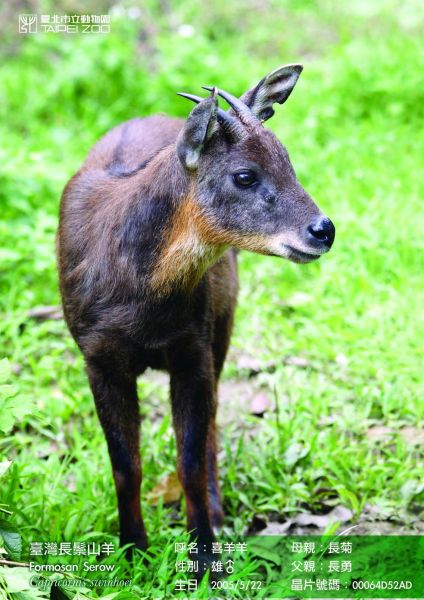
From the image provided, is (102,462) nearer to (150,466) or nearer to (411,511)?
(150,466)

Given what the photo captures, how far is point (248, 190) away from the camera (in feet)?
11.8

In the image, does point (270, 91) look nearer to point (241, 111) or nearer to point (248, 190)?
point (241, 111)

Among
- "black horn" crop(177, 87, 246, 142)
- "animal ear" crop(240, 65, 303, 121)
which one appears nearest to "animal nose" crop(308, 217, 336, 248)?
"black horn" crop(177, 87, 246, 142)

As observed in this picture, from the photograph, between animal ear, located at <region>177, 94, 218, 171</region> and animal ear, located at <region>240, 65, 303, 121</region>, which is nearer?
animal ear, located at <region>177, 94, 218, 171</region>

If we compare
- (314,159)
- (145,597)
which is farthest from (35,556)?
(314,159)

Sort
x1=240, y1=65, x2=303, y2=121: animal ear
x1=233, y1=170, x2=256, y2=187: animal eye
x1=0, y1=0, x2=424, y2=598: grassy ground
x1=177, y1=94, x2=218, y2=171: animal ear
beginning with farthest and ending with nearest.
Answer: x1=0, y1=0, x2=424, y2=598: grassy ground, x1=240, y1=65, x2=303, y2=121: animal ear, x1=233, y1=170, x2=256, y2=187: animal eye, x1=177, y1=94, x2=218, y2=171: animal ear

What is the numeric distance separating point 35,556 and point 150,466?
41.8 inches

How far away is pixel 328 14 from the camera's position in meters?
10.6

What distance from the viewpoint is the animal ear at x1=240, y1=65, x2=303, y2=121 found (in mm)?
3889

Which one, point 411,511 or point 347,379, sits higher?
point 347,379

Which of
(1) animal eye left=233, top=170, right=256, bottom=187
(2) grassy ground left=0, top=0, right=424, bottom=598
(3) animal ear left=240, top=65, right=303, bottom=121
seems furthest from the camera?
(2) grassy ground left=0, top=0, right=424, bottom=598

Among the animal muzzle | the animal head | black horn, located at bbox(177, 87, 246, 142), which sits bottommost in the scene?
the animal muzzle

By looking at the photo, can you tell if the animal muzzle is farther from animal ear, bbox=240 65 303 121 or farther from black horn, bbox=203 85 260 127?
animal ear, bbox=240 65 303 121

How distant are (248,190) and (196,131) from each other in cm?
31
